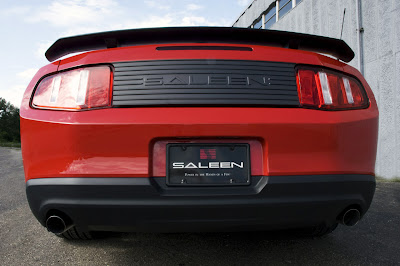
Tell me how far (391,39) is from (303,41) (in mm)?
5806

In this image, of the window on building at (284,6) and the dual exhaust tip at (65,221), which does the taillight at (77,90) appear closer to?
the dual exhaust tip at (65,221)

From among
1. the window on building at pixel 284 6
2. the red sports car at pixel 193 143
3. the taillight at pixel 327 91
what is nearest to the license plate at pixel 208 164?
the red sports car at pixel 193 143

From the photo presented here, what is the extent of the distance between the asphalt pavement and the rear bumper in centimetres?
61

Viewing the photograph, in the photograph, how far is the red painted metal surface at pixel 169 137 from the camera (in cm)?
138

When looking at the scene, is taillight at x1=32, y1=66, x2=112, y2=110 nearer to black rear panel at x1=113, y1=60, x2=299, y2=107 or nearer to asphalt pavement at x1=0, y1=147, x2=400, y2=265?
black rear panel at x1=113, y1=60, x2=299, y2=107

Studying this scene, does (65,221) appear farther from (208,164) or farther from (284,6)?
(284,6)

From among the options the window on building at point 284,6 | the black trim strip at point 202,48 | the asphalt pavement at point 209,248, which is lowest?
the asphalt pavement at point 209,248

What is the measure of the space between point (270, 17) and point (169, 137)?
→ 12.4 m

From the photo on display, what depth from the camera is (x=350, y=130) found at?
150cm

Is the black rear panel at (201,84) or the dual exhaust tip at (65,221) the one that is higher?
the black rear panel at (201,84)

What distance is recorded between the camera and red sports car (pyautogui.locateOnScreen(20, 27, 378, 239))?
1381 mm

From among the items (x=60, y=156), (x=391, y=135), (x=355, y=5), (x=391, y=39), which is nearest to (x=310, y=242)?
(x=60, y=156)

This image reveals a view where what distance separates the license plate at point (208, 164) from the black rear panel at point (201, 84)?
213 millimetres

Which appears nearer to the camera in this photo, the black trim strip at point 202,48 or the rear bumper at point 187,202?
the rear bumper at point 187,202
